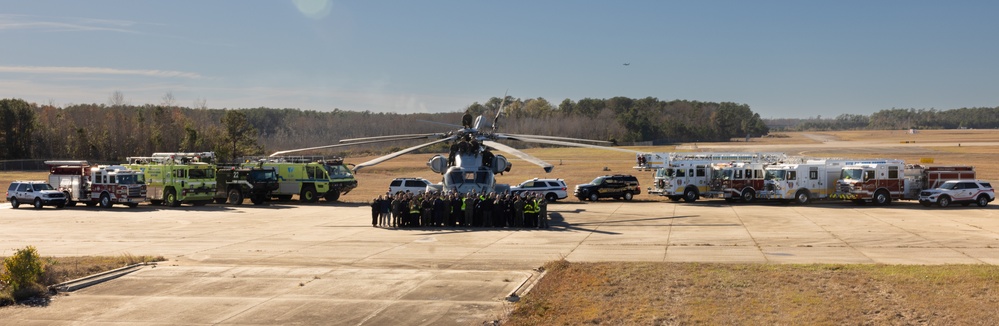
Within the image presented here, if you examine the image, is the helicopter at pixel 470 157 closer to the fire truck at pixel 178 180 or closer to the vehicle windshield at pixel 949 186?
the fire truck at pixel 178 180

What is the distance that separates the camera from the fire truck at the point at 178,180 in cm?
3906

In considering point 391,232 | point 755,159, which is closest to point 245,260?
point 391,232

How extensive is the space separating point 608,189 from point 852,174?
10565mm

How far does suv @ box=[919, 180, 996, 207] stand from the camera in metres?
34.7

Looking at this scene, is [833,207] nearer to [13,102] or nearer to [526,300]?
[526,300]

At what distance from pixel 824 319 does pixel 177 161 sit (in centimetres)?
3393

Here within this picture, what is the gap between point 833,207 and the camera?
35500 mm

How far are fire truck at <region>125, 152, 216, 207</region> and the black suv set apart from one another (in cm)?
78

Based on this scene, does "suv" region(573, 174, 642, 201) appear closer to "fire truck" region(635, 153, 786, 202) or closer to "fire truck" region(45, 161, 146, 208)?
"fire truck" region(635, 153, 786, 202)

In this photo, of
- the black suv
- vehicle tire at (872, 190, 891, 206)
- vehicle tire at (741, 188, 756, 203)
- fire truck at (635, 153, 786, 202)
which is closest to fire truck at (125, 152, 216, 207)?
the black suv

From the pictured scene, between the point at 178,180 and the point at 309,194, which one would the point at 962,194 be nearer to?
the point at 309,194

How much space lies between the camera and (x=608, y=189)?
40.6 m

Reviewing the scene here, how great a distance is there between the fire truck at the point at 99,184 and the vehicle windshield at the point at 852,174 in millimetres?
30699

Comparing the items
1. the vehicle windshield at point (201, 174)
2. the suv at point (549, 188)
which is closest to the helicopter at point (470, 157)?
the suv at point (549, 188)
